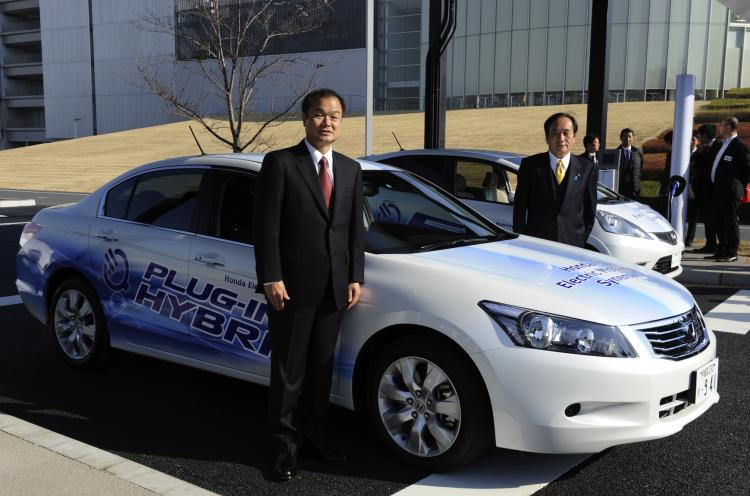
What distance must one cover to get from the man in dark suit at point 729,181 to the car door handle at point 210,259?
828 centimetres

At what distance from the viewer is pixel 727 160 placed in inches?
409

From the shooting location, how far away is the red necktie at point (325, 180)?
11.7 ft

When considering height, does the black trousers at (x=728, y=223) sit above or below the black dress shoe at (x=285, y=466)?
above

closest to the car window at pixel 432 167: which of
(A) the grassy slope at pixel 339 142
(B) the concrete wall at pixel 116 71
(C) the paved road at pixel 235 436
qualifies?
(C) the paved road at pixel 235 436

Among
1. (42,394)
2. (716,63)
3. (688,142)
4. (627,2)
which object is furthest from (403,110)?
(42,394)

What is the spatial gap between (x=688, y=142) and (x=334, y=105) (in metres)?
8.98

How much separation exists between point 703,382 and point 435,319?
1.36 metres

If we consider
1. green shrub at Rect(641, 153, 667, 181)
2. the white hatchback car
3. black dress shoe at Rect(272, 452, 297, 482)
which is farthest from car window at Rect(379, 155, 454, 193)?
green shrub at Rect(641, 153, 667, 181)

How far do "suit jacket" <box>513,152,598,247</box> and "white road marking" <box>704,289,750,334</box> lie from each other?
220cm

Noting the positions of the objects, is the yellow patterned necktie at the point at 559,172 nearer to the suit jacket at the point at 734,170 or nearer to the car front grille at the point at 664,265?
the car front grille at the point at 664,265

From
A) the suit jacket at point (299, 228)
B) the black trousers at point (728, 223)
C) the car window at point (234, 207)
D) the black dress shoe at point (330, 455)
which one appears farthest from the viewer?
the black trousers at point (728, 223)

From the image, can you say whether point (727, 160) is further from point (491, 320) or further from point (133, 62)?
point (133, 62)

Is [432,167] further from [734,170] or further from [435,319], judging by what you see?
[435,319]

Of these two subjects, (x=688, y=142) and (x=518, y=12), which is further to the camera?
(x=518, y=12)
